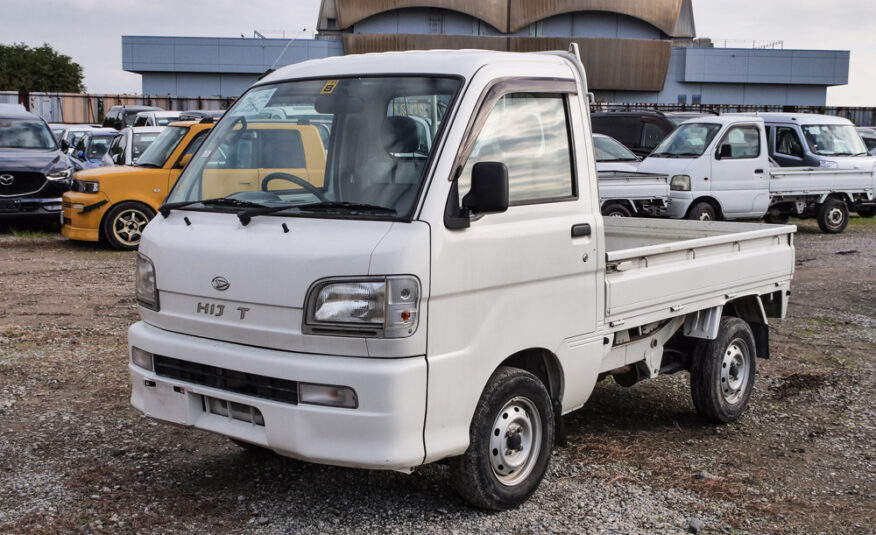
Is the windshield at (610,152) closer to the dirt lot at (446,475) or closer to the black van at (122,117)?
the dirt lot at (446,475)

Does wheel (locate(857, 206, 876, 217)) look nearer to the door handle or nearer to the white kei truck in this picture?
the white kei truck

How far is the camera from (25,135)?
16406 millimetres

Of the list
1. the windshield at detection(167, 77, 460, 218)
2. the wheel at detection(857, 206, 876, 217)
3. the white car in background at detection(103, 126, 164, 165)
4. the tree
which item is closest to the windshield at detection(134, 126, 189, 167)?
the white car in background at detection(103, 126, 164, 165)

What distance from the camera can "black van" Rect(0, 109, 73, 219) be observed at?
15.1 meters

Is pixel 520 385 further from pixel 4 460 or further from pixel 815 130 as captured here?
pixel 815 130

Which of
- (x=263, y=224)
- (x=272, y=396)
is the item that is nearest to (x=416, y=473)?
(x=272, y=396)

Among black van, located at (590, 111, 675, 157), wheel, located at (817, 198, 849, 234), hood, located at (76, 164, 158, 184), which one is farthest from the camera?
black van, located at (590, 111, 675, 157)

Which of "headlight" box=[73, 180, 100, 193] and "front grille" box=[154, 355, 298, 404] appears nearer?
"front grille" box=[154, 355, 298, 404]

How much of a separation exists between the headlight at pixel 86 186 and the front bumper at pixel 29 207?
5.08 feet

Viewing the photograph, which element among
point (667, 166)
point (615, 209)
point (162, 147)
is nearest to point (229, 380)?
point (162, 147)

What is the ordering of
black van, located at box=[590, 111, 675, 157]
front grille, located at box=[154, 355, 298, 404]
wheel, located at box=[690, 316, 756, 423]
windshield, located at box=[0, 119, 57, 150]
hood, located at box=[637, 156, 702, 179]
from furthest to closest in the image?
1. black van, located at box=[590, 111, 675, 157]
2. windshield, located at box=[0, 119, 57, 150]
3. hood, located at box=[637, 156, 702, 179]
4. wheel, located at box=[690, 316, 756, 423]
5. front grille, located at box=[154, 355, 298, 404]

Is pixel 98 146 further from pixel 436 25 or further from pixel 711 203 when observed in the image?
pixel 436 25

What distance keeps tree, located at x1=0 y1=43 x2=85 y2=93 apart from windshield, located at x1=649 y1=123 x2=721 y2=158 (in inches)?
2457

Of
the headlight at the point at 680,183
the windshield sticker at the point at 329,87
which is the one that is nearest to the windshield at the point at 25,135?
the headlight at the point at 680,183
